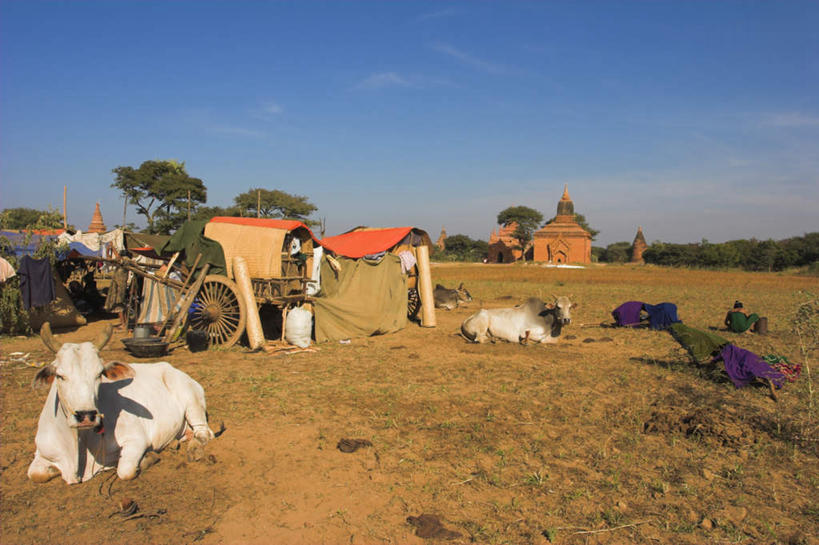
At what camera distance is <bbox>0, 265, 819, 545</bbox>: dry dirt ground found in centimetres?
360

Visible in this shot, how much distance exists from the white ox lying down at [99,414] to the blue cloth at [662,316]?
11.3 metres

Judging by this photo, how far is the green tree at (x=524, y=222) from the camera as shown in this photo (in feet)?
239

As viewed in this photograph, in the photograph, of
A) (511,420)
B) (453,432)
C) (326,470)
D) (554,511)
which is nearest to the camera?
(554,511)

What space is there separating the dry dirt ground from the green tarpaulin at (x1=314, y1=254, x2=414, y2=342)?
2332 mm

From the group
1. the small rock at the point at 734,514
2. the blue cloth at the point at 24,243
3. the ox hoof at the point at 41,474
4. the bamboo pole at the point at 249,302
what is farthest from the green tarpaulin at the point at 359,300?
the small rock at the point at 734,514

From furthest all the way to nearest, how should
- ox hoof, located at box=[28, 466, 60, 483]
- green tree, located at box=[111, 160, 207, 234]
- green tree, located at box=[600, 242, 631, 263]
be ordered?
green tree, located at box=[600, 242, 631, 263], green tree, located at box=[111, 160, 207, 234], ox hoof, located at box=[28, 466, 60, 483]

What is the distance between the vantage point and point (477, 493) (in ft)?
13.6

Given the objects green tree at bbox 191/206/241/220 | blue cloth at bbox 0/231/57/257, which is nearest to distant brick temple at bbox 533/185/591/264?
green tree at bbox 191/206/241/220

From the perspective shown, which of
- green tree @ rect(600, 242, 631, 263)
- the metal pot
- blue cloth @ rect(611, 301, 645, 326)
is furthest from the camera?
green tree @ rect(600, 242, 631, 263)

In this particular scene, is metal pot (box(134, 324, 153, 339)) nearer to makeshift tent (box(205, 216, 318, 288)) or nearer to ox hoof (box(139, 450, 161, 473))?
makeshift tent (box(205, 216, 318, 288))

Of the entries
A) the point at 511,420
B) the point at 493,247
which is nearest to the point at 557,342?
the point at 511,420

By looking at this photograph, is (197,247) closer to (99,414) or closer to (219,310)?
(219,310)

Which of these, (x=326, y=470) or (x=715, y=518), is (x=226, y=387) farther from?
(x=715, y=518)

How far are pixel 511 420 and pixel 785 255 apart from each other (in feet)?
205
